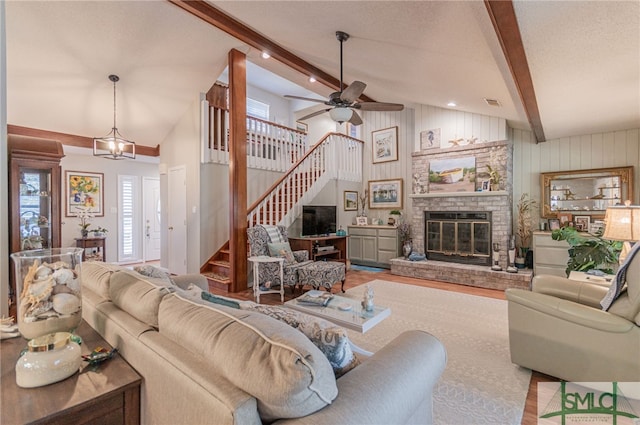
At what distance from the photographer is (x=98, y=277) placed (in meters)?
1.77

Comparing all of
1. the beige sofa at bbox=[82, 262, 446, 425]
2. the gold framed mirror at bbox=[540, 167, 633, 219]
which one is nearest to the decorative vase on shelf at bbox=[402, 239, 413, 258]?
the gold framed mirror at bbox=[540, 167, 633, 219]

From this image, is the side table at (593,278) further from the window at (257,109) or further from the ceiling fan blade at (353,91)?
the window at (257,109)

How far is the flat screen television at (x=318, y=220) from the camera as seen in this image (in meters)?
5.66

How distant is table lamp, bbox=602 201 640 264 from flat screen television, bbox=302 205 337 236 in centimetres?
410

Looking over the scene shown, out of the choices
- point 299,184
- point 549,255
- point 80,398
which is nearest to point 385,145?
point 299,184

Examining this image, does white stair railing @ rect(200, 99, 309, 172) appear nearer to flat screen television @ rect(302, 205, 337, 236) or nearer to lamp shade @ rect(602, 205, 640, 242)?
flat screen television @ rect(302, 205, 337, 236)

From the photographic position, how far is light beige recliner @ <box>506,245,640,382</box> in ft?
6.03

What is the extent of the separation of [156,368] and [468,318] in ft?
10.9

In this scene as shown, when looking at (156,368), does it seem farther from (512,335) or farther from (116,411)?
(512,335)

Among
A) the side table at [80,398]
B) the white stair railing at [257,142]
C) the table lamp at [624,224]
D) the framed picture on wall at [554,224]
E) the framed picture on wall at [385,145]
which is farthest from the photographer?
the framed picture on wall at [385,145]

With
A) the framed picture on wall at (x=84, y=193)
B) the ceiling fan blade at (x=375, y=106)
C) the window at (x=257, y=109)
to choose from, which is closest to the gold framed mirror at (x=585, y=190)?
the ceiling fan blade at (x=375, y=106)

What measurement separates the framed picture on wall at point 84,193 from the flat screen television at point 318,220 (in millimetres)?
4539

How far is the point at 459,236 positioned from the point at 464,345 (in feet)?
10.4

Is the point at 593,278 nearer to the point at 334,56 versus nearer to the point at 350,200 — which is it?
the point at 334,56
